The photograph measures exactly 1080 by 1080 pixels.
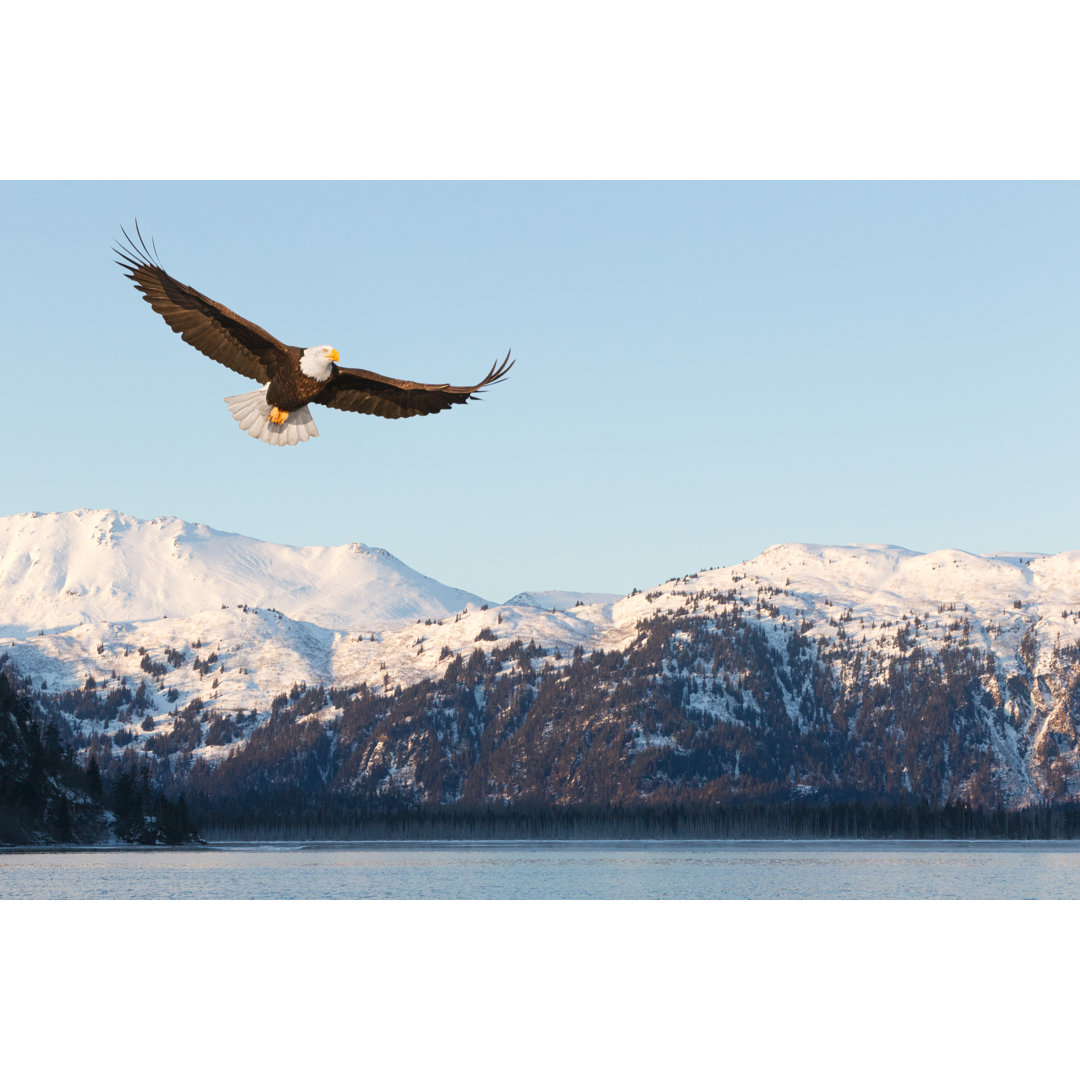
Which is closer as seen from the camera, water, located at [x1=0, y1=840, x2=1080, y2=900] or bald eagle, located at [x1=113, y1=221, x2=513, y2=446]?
bald eagle, located at [x1=113, y1=221, x2=513, y2=446]

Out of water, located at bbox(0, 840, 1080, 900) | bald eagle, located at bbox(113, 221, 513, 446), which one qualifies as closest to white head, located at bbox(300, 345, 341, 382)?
bald eagle, located at bbox(113, 221, 513, 446)

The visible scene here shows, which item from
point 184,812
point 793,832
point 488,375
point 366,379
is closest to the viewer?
point 488,375

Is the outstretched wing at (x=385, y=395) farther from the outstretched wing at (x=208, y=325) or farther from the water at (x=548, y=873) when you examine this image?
the water at (x=548, y=873)

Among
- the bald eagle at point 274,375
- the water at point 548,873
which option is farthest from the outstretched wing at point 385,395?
the water at point 548,873

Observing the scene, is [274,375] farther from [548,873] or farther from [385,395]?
[548,873]

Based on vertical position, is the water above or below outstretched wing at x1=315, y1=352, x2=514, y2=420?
below

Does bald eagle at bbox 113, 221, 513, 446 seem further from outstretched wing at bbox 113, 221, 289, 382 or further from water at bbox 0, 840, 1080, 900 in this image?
water at bbox 0, 840, 1080, 900

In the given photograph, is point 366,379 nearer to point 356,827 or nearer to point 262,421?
point 262,421
